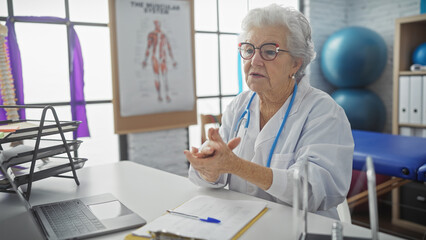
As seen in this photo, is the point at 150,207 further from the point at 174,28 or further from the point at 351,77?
the point at 351,77

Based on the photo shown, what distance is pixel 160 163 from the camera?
3.37 m

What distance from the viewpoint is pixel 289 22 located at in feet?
4.43

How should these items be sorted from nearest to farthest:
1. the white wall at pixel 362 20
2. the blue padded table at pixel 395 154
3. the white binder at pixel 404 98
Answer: the blue padded table at pixel 395 154 < the white binder at pixel 404 98 < the white wall at pixel 362 20

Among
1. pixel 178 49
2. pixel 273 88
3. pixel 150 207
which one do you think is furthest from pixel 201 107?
pixel 150 207

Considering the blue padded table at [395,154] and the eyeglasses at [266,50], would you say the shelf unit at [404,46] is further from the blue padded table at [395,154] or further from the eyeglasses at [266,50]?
the eyeglasses at [266,50]

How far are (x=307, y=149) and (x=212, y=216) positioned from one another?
1.37 feet

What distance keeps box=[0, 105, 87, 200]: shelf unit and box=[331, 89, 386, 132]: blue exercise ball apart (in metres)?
3.39

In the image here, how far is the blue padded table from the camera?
7.13 ft

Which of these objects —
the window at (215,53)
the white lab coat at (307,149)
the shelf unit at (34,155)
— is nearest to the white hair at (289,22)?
the white lab coat at (307,149)

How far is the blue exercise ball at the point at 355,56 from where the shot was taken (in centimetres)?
388

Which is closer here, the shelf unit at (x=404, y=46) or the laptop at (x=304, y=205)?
the laptop at (x=304, y=205)

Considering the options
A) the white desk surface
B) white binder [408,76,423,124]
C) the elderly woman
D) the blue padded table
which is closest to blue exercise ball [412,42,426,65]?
white binder [408,76,423,124]

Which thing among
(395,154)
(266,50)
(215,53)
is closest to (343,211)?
(266,50)

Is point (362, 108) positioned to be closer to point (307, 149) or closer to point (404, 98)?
point (404, 98)
